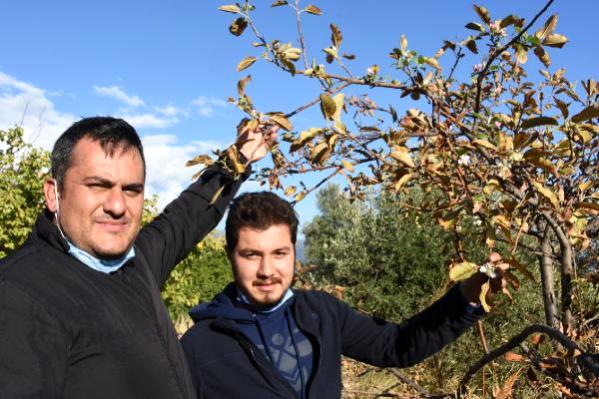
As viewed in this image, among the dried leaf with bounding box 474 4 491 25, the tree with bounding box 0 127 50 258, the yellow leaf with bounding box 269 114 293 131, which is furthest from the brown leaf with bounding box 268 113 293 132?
the tree with bounding box 0 127 50 258

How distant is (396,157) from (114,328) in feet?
3.32

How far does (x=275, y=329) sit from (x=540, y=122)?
44.1 inches

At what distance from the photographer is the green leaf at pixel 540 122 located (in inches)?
73.4

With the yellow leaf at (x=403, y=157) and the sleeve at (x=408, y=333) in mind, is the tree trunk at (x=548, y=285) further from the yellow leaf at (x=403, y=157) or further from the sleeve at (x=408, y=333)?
the yellow leaf at (x=403, y=157)

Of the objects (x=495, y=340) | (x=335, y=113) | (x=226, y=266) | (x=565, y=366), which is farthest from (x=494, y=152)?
(x=226, y=266)

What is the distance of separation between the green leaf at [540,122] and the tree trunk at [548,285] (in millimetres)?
936

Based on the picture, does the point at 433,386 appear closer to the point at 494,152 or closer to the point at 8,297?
the point at 494,152

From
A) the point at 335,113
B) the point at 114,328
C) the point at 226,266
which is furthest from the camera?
the point at 226,266

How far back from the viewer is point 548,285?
9.16 feet

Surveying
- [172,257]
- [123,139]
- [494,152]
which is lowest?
[172,257]

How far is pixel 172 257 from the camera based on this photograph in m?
2.47

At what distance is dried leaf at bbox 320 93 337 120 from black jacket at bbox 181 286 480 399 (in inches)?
27.5

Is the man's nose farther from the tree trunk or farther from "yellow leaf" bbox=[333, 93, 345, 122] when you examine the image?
the tree trunk

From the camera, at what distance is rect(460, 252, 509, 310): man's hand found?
5.44 ft
